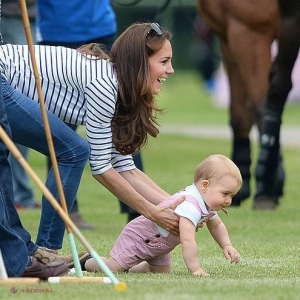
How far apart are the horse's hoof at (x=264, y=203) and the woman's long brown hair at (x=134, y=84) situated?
3699mm

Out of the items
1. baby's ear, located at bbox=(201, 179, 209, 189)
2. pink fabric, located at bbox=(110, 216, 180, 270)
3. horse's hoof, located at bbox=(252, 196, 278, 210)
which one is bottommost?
horse's hoof, located at bbox=(252, 196, 278, 210)

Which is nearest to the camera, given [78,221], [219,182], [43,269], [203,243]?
[43,269]

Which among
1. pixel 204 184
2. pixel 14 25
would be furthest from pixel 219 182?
pixel 14 25

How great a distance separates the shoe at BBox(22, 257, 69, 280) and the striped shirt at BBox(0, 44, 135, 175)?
1.70 feet

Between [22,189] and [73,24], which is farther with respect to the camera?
[22,189]

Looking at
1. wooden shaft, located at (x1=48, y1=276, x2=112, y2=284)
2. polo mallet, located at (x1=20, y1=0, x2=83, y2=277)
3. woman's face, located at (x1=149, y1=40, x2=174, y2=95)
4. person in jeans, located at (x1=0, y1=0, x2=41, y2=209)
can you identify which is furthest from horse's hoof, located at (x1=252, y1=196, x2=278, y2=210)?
wooden shaft, located at (x1=48, y1=276, x2=112, y2=284)

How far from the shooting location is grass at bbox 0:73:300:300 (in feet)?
15.8

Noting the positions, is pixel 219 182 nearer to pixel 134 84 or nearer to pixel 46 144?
pixel 134 84

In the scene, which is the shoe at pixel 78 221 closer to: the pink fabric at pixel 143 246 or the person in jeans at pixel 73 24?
the person in jeans at pixel 73 24

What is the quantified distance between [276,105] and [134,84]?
149 inches

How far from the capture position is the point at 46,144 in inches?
219

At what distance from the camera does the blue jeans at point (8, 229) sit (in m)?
5.22

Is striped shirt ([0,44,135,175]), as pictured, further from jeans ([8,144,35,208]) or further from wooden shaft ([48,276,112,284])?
jeans ([8,144,35,208])

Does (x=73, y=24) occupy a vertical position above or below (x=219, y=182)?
below
